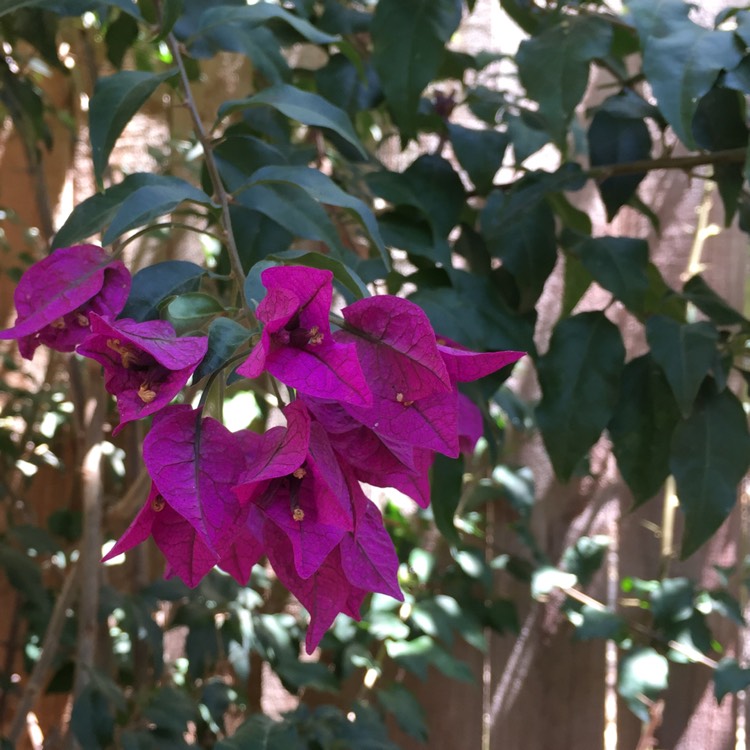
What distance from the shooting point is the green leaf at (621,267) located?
1.94 feet

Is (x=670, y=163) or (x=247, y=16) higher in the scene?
(x=247, y=16)

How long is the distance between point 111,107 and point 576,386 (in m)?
0.34

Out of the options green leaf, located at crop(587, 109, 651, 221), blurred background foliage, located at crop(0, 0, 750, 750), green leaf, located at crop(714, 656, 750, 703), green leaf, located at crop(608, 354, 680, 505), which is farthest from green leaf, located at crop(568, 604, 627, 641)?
green leaf, located at crop(587, 109, 651, 221)

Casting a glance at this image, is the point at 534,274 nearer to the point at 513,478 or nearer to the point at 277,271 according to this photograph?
the point at 277,271

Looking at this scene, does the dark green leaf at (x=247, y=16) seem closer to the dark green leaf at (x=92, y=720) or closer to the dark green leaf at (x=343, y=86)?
the dark green leaf at (x=343, y=86)

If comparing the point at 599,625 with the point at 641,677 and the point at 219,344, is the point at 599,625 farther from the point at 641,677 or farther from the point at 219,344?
the point at 219,344

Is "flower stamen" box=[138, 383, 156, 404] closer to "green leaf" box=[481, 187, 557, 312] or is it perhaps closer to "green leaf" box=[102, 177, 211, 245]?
"green leaf" box=[102, 177, 211, 245]

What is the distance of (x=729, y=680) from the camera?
0.86 meters

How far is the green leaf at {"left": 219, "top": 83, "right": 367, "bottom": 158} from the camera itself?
43 centimetres

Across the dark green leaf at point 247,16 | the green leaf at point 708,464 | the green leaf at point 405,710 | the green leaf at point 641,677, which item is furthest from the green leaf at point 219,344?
the green leaf at point 641,677

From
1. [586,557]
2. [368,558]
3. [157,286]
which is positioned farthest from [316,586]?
[586,557]

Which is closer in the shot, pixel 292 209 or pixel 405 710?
pixel 292 209

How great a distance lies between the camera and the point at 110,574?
1266 mm

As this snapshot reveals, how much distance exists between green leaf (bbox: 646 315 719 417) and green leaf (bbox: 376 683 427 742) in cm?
53
